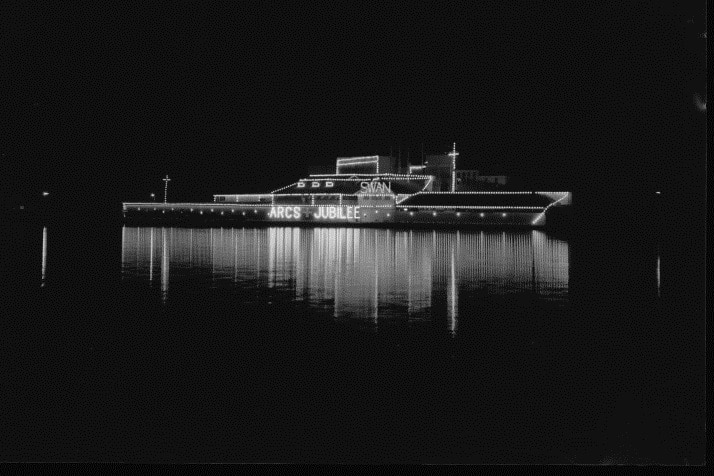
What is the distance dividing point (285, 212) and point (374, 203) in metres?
7.48

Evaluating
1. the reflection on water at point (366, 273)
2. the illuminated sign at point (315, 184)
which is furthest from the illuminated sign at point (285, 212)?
the reflection on water at point (366, 273)

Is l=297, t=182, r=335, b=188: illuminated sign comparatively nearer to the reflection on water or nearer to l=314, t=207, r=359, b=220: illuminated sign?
l=314, t=207, r=359, b=220: illuminated sign

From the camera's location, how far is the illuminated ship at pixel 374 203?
5128 cm

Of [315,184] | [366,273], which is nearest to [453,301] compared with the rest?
[366,273]

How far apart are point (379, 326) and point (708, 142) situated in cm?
512

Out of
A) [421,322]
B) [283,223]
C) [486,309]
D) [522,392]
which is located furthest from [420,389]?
[283,223]

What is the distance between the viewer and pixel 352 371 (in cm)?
762

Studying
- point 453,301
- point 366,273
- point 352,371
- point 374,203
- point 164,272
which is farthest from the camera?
point 374,203

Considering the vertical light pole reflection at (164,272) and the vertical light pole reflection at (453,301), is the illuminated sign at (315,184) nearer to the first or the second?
the vertical light pole reflection at (164,272)

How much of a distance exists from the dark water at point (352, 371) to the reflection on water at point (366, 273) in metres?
0.12

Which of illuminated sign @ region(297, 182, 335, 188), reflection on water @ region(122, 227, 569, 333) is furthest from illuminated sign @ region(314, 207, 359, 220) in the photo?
reflection on water @ region(122, 227, 569, 333)

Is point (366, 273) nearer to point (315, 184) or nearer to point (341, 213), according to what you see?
point (341, 213)

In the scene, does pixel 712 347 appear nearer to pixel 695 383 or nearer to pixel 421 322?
pixel 695 383

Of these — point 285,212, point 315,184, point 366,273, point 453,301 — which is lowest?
point 453,301
